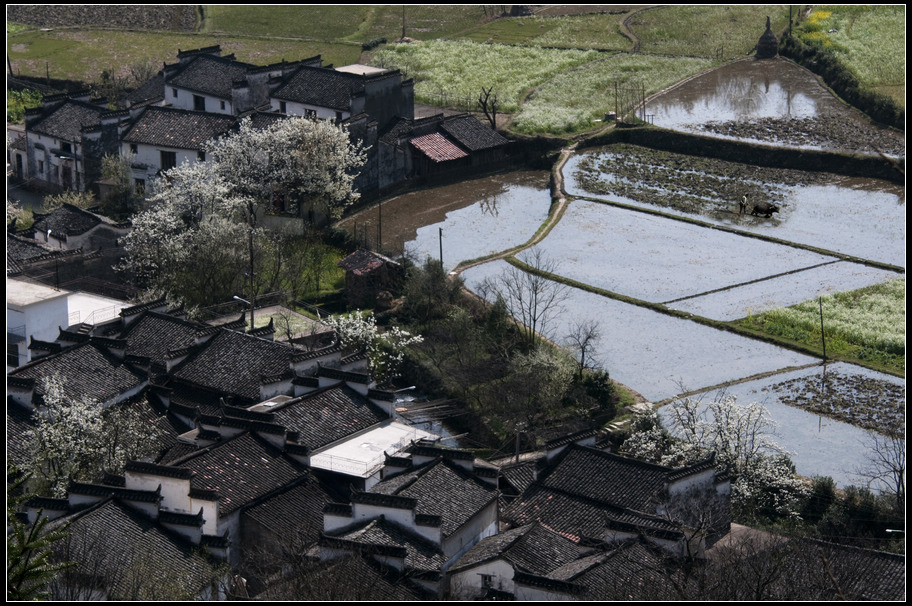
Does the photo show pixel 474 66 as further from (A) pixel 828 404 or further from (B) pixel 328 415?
(B) pixel 328 415

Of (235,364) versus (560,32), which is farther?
(560,32)

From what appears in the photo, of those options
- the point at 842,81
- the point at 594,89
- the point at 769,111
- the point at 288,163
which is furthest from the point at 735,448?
the point at 842,81

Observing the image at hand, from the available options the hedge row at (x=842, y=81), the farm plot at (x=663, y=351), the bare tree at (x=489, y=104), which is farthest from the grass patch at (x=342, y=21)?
the farm plot at (x=663, y=351)

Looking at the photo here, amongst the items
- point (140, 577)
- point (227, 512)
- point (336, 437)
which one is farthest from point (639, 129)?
point (140, 577)

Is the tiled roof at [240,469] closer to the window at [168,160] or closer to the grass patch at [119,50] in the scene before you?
the window at [168,160]

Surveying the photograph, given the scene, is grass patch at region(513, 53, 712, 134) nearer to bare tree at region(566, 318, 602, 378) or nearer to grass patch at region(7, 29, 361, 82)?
grass patch at region(7, 29, 361, 82)

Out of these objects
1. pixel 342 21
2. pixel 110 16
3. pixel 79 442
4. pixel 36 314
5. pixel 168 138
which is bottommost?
pixel 79 442

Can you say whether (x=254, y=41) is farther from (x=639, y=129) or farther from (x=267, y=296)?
(x=267, y=296)

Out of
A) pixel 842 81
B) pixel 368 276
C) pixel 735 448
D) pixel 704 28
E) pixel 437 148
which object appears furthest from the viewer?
pixel 704 28
